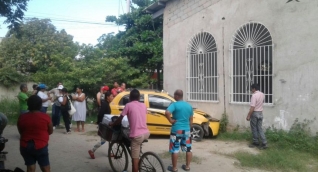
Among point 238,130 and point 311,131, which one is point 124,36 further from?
point 311,131

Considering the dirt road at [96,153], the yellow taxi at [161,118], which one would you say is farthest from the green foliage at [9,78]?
the yellow taxi at [161,118]

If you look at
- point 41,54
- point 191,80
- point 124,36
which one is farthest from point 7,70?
point 191,80

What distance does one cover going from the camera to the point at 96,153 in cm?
816

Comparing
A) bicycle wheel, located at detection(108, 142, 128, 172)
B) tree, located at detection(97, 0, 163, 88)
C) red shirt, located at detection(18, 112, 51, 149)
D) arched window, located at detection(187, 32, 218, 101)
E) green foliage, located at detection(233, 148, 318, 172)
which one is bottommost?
green foliage, located at detection(233, 148, 318, 172)

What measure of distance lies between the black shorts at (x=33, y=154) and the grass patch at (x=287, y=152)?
436 cm

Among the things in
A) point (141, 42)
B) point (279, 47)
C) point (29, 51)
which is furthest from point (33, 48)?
point (279, 47)

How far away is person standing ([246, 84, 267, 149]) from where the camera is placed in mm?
8633

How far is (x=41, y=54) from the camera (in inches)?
1103

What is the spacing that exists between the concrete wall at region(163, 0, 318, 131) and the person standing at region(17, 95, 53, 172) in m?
6.58

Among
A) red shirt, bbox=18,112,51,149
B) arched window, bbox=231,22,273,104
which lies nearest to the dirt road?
arched window, bbox=231,22,273,104

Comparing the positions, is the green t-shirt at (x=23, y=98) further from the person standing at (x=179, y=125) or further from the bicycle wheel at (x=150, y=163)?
the bicycle wheel at (x=150, y=163)

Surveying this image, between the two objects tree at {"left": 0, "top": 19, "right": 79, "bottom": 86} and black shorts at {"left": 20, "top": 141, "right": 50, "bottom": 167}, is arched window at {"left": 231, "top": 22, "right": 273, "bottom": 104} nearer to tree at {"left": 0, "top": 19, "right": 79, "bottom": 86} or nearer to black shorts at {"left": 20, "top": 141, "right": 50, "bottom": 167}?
black shorts at {"left": 20, "top": 141, "right": 50, "bottom": 167}

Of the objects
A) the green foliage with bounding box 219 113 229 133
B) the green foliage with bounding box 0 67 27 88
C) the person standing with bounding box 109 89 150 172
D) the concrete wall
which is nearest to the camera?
the person standing with bounding box 109 89 150 172

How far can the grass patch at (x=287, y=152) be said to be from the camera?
23.6ft
